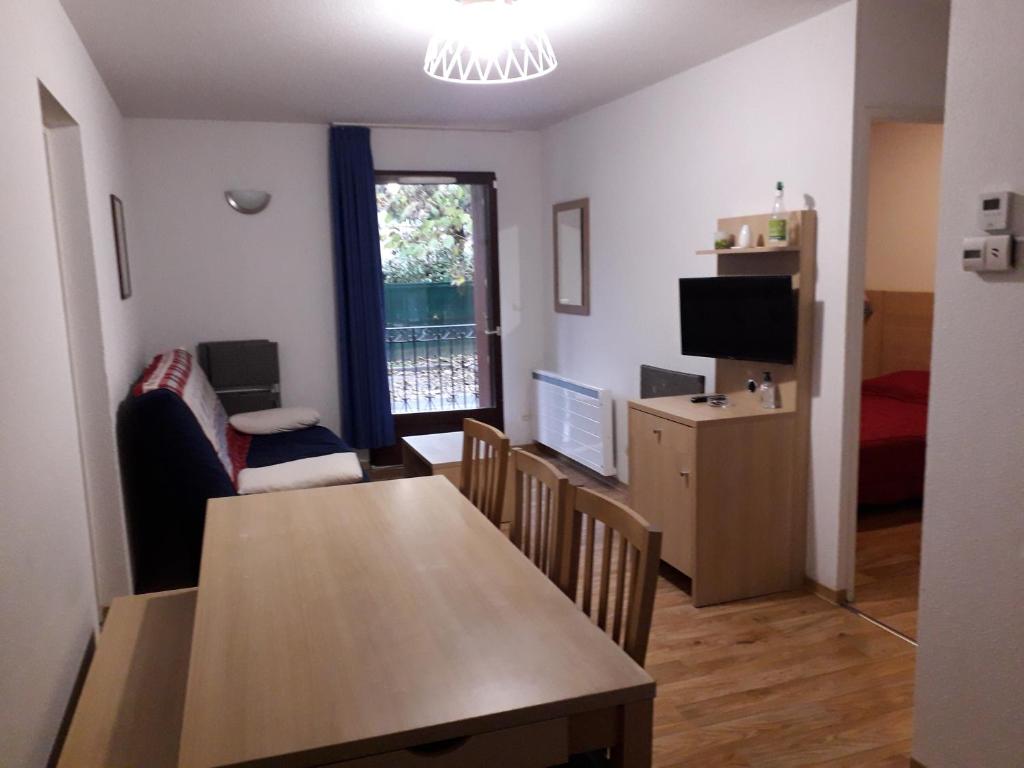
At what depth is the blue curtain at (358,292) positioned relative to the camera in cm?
532

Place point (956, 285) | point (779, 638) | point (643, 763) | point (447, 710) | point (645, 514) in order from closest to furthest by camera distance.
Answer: point (447, 710)
point (643, 763)
point (956, 285)
point (779, 638)
point (645, 514)

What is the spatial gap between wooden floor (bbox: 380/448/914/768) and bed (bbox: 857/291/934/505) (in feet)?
3.38

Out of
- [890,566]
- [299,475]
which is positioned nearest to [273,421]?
[299,475]

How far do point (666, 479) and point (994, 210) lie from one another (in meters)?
1.86

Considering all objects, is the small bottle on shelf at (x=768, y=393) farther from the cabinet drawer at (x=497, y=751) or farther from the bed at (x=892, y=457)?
the cabinet drawer at (x=497, y=751)

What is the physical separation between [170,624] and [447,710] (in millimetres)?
1142

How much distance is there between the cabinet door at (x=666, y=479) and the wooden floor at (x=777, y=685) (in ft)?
0.80

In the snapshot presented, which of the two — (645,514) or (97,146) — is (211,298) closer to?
(97,146)

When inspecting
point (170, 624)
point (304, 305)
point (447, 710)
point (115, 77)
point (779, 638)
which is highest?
point (115, 77)

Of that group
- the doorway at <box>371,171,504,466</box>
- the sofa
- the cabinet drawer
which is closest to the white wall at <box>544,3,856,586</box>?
the doorway at <box>371,171,504,466</box>

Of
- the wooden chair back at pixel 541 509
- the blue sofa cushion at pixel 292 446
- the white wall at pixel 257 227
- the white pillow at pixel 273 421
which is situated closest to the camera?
the wooden chair back at pixel 541 509

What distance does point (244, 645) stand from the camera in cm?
151

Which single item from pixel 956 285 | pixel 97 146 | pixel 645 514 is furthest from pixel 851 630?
pixel 97 146

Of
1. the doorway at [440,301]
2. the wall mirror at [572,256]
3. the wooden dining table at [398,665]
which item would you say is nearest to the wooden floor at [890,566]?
the wooden dining table at [398,665]
